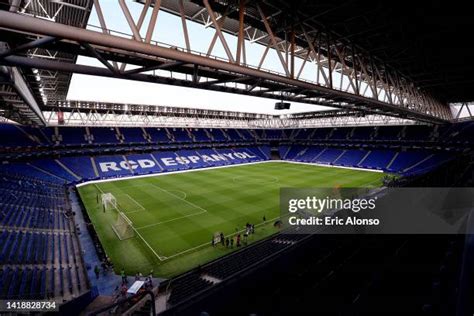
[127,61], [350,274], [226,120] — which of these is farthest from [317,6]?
[226,120]

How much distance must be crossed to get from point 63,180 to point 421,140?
63.8 m

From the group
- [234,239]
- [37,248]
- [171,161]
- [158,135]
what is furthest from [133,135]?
[234,239]

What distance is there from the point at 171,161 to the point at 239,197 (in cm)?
2441

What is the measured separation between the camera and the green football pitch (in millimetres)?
16031

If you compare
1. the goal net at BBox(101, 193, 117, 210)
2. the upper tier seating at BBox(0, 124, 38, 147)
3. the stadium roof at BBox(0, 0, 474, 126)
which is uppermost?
the stadium roof at BBox(0, 0, 474, 126)

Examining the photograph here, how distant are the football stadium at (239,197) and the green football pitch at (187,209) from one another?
201 millimetres

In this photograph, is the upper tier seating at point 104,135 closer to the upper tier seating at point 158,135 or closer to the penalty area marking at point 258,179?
the upper tier seating at point 158,135

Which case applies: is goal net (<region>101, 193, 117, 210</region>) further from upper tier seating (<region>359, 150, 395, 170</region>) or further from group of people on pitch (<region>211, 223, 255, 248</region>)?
upper tier seating (<region>359, 150, 395, 170</region>)

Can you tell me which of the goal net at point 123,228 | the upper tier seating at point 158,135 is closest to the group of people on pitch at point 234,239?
the goal net at point 123,228

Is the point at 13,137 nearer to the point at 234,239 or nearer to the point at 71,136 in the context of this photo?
the point at 71,136

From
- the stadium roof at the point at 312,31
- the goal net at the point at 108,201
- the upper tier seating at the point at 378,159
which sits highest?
the stadium roof at the point at 312,31

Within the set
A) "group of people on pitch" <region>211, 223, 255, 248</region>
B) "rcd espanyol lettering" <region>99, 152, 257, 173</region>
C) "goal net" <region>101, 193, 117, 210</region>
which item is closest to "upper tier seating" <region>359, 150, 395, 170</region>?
"rcd espanyol lettering" <region>99, 152, 257, 173</region>

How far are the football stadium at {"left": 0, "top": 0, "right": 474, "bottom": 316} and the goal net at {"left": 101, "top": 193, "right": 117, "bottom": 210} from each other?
365 millimetres

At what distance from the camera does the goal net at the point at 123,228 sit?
733 inches
